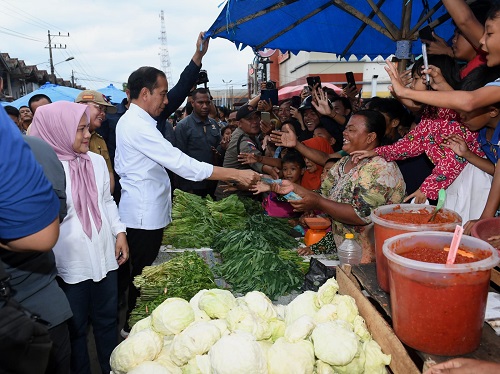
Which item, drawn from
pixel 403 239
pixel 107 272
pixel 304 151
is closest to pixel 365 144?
pixel 304 151

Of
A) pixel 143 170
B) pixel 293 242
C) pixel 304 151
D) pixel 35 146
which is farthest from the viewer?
pixel 304 151

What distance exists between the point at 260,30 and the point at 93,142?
2.74 m

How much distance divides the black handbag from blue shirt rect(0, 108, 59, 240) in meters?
0.16

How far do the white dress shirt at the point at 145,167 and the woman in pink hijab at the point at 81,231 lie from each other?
0.50 metres

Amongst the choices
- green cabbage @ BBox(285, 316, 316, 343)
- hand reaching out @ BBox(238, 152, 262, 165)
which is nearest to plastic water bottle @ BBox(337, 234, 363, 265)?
green cabbage @ BBox(285, 316, 316, 343)

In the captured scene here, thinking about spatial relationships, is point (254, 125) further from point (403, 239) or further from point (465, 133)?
point (403, 239)

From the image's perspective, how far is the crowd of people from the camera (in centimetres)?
163

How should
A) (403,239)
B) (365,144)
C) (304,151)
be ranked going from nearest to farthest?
1. (403,239)
2. (365,144)
3. (304,151)

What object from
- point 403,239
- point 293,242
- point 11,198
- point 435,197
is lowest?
point 293,242

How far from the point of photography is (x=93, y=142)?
471cm

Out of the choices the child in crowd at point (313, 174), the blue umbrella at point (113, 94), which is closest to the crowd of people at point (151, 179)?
the child in crowd at point (313, 174)

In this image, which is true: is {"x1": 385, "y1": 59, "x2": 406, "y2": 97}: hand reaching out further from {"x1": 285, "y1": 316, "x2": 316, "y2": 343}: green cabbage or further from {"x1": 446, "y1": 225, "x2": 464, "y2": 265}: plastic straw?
{"x1": 285, "y1": 316, "x2": 316, "y2": 343}: green cabbage

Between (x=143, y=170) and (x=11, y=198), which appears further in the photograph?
(x=143, y=170)

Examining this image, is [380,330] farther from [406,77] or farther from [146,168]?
[406,77]
